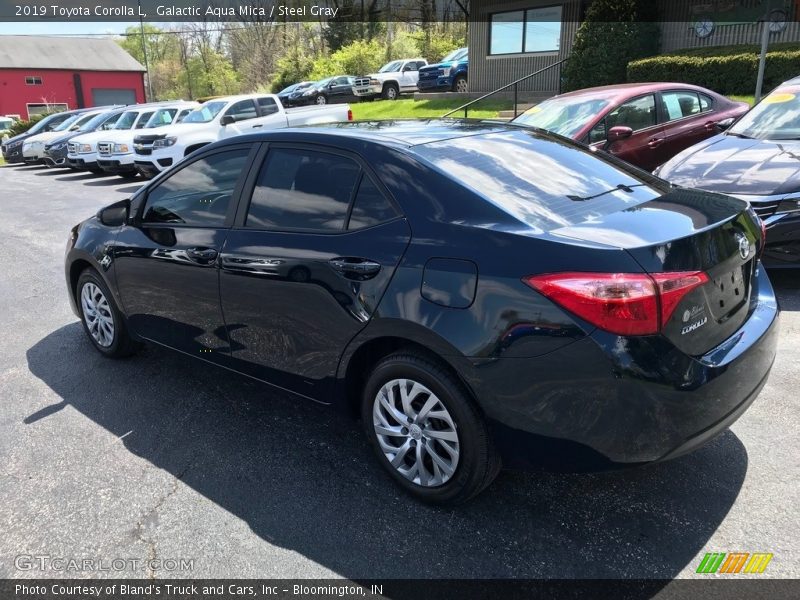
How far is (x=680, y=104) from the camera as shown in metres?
8.54

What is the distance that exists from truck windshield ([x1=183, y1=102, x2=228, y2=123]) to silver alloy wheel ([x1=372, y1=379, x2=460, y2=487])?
44.9 ft

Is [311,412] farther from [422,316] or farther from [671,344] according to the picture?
[671,344]

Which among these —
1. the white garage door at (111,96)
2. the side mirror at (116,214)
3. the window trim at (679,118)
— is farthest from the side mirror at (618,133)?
the white garage door at (111,96)

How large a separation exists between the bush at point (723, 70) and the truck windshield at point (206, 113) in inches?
406

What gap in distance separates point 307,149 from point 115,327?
7.26 ft

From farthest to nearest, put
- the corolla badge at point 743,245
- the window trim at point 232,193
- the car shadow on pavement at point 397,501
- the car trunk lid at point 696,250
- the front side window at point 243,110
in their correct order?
the front side window at point 243,110
the window trim at point 232,193
the corolla badge at point 743,245
the car shadow on pavement at point 397,501
the car trunk lid at point 696,250

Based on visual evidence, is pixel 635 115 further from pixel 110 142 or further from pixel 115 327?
→ pixel 110 142

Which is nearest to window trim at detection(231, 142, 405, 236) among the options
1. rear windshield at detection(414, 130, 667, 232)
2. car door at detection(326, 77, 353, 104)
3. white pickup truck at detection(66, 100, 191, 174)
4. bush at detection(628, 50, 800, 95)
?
rear windshield at detection(414, 130, 667, 232)

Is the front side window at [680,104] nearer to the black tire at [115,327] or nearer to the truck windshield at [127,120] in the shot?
the black tire at [115,327]

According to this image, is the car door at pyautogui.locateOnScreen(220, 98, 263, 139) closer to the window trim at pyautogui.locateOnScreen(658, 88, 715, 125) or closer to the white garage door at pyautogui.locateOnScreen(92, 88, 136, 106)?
the window trim at pyautogui.locateOnScreen(658, 88, 715, 125)

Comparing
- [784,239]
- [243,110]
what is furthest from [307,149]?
[243,110]

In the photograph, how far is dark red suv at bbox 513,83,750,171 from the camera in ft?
25.7

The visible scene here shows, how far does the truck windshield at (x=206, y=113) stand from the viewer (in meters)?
15.2

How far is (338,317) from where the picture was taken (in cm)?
306
